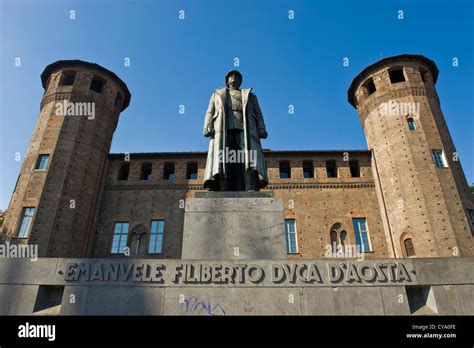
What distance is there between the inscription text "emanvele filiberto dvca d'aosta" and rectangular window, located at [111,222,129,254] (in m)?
16.9

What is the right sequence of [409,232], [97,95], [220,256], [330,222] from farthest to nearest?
[97,95]
[330,222]
[409,232]
[220,256]

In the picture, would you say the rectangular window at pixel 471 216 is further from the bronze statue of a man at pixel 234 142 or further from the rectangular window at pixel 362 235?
the bronze statue of a man at pixel 234 142

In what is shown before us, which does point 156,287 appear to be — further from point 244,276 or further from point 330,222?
point 330,222

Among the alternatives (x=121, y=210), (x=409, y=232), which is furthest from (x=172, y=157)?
(x=409, y=232)

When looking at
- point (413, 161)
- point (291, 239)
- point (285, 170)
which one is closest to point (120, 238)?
point (291, 239)

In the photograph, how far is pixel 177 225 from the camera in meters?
21.9

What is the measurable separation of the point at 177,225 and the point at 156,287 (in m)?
17.1

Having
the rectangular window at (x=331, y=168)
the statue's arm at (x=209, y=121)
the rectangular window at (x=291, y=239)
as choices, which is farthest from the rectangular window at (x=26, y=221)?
the rectangular window at (x=331, y=168)

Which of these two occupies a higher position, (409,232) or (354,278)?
(409,232)

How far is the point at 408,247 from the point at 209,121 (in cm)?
1559

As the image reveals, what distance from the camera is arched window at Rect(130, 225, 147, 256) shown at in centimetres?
2122

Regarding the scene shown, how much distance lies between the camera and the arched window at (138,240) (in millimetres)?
21219

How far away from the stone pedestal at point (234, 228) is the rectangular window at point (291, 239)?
1492cm
